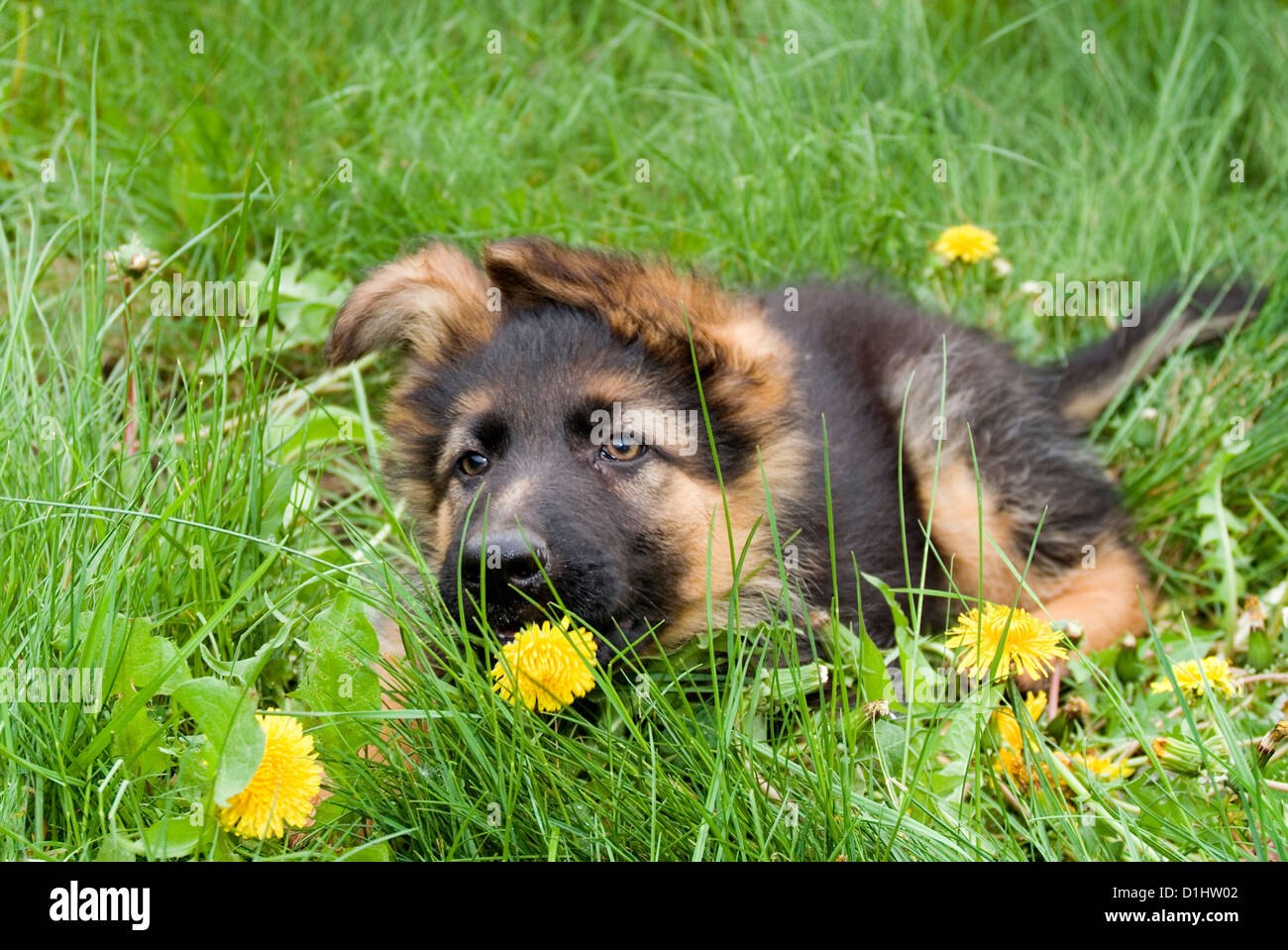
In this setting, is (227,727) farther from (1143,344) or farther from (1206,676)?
(1143,344)

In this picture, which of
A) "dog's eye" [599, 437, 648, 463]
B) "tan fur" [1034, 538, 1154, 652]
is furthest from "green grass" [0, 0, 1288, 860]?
"dog's eye" [599, 437, 648, 463]

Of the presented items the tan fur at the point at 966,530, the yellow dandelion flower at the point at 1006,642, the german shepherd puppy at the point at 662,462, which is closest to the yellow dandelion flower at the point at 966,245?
the german shepherd puppy at the point at 662,462

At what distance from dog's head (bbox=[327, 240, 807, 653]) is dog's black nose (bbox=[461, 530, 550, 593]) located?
0.15m

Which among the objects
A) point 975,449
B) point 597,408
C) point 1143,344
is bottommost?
point 975,449

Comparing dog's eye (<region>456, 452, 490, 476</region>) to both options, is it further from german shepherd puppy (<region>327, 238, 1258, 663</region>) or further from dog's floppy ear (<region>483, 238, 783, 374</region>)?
dog's floppy ear (<region>483, 238, 783, 374</region>)

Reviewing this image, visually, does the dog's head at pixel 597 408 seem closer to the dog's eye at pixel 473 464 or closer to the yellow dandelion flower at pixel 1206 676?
the dog's eye at pixel 473 464

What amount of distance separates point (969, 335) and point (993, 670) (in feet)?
6.38

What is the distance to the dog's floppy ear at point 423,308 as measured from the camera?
3359 mm

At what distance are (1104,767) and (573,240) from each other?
2440 mm

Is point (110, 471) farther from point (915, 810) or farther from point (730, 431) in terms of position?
point (915, 810)

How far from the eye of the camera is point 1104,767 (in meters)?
2.91

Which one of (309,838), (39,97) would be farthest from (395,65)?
(309,838)

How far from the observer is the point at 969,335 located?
4.26 meters

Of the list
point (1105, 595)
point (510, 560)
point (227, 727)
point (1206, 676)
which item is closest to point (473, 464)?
point (510, 560)
